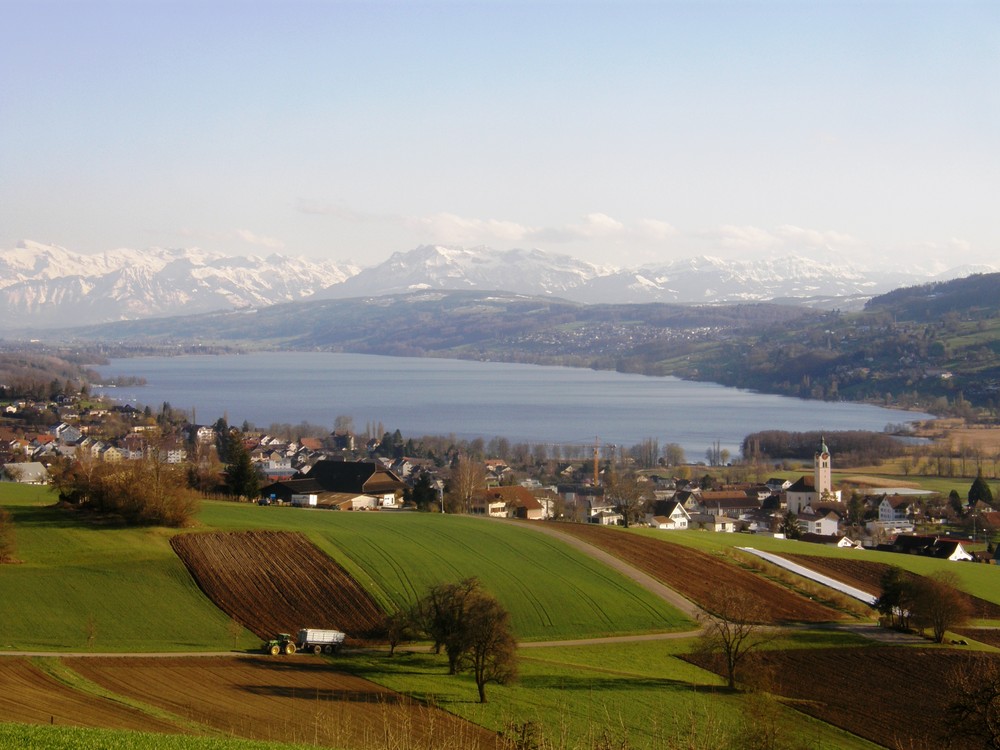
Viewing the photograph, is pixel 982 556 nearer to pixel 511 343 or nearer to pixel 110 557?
pixel 110 557

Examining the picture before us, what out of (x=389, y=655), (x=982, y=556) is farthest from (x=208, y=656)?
(x=982, y=556)

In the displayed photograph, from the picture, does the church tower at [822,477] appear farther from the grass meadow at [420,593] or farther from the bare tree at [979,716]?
the bare tree at [979,716]

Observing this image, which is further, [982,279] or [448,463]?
[982,279]

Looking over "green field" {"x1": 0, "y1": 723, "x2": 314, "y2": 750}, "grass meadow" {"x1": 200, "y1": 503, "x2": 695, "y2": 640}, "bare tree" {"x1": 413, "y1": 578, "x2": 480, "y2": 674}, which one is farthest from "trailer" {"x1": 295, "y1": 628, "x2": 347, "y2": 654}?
"green field" {"x1": 0, "y1": 723, "x2": 314, "y2": 750}

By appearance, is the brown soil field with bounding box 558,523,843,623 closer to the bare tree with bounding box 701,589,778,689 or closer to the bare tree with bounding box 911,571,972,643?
the bare tree with bounding box 701,589,778,689

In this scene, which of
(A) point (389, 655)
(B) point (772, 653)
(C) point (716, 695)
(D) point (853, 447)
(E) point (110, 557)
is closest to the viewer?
(C) point (716, 695)

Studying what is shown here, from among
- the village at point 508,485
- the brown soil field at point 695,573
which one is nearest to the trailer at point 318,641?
the brown soil field at point 695,573

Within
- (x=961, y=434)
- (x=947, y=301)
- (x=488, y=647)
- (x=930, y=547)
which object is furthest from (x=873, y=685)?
(x=947, y=301)
